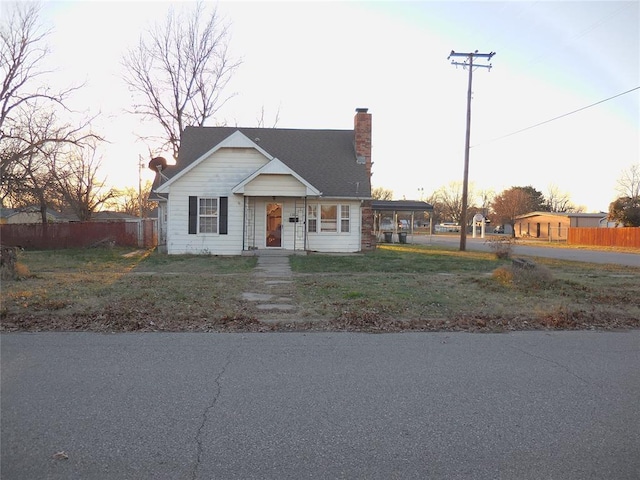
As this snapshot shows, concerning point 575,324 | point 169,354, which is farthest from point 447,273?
point 169,354

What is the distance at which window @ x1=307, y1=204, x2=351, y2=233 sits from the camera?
72.2ft

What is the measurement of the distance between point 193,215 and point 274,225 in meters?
3.60

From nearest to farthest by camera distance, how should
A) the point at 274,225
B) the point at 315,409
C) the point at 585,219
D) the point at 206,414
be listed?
the point at 206,414 < the point at 315,409 < the point at 274,225 < the point at 585,219

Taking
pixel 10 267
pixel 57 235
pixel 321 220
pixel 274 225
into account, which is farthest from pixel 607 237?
pixel 10 267

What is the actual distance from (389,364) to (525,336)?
280 cm

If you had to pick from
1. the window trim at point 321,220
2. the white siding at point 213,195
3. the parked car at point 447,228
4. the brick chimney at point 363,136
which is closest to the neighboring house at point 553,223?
the parked car at point 447,228

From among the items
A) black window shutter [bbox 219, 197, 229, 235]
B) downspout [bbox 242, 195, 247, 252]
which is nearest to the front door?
downspout [bbox 242, 195, 247, 252]

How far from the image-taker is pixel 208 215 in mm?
20797

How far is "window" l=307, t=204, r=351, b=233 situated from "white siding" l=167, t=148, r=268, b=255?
3214mm

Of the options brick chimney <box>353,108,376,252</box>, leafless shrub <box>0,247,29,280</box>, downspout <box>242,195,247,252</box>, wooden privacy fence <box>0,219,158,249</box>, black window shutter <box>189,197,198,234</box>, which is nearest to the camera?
leafless shrub <box>0,247,29,280</box>

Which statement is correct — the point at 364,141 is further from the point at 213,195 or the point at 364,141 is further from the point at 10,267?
the point at 10,267

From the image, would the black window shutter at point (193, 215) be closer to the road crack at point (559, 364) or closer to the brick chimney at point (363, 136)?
the brick chimney at point (363, 136)

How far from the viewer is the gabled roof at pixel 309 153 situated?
22.5 meters

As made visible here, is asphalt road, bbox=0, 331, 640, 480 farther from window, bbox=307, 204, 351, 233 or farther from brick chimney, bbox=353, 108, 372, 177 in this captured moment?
brick chimney, bbox=353, 108, 372, 177
